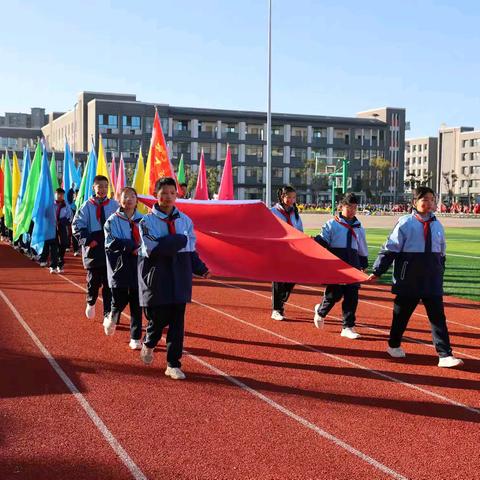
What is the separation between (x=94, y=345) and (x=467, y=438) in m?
4.58

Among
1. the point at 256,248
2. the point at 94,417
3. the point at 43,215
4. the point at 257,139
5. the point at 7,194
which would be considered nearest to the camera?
the point at 94,417

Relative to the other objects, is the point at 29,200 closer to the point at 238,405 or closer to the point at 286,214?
the point at 286,214

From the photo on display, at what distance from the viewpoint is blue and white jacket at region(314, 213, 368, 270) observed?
9039mm

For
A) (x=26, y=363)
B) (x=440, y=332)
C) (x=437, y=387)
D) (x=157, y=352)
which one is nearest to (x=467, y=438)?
(x=437, y=387)

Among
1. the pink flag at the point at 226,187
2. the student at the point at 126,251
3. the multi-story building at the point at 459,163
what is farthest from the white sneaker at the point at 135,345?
the multi-story building at the point at 459,163

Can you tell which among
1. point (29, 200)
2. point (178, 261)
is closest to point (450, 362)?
point (178, 261)

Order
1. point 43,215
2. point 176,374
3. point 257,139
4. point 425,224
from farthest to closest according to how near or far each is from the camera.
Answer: point 257,139, point 43,215, point 425,224, point 176,374

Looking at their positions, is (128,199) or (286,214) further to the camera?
(286,214)

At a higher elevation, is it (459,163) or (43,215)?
(459,163)

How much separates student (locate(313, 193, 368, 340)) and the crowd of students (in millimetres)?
13

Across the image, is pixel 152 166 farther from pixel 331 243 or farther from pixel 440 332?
pixel 440 332

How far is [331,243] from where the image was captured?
9.10m

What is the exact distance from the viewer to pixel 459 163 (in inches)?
4587

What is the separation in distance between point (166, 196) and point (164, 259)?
0.60m
